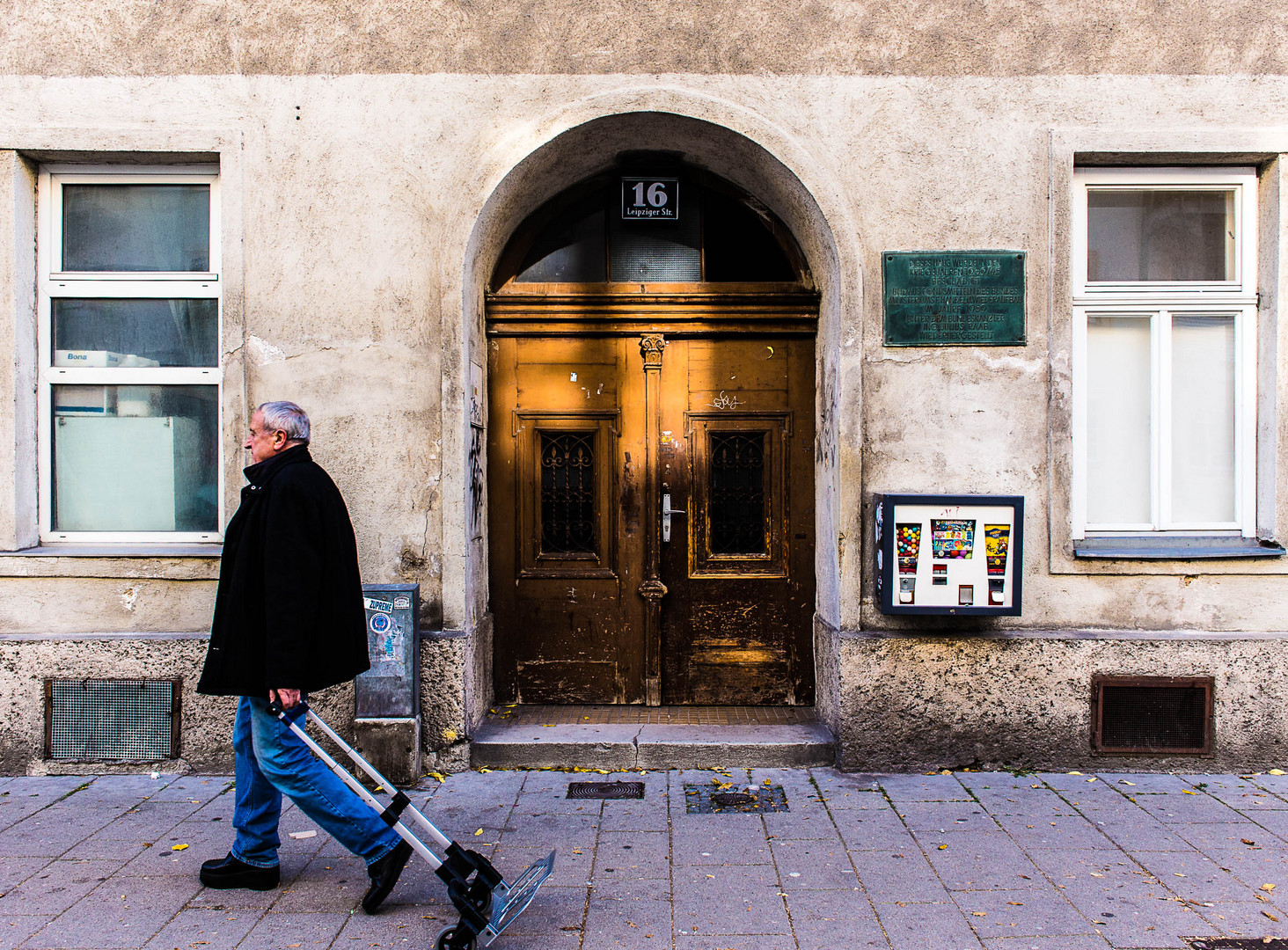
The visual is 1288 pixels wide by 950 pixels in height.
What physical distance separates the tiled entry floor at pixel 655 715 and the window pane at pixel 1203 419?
2.48m

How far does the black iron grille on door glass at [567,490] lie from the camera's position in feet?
17.6

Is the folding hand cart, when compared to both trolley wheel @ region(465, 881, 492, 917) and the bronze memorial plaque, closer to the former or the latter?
trolley wheel @ region(465, 881, 492, 917)

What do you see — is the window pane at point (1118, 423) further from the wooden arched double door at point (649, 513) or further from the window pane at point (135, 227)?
the window pane at point (135, 227)

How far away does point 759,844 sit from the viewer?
3.77m

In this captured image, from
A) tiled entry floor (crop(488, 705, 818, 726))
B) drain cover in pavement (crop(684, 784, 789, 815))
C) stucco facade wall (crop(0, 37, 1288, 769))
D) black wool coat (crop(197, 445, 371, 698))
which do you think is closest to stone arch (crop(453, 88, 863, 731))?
stucco facade wall (crop(0, 37, 1288, 769))

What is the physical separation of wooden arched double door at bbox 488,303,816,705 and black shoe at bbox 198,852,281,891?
6.82 feet

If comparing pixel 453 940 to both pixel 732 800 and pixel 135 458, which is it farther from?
pixel 135 458

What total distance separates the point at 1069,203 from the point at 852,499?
1961 millimetres

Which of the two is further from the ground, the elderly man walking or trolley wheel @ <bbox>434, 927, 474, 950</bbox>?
the elderly man walking

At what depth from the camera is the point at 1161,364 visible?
493cm

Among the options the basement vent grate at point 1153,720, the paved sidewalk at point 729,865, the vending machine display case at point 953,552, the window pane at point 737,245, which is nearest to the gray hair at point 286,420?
the paved sidewalk at point 729,865

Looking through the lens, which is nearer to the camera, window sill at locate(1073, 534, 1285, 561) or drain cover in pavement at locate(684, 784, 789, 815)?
drain cover in pavement at locate(684, 784, 789, 815)

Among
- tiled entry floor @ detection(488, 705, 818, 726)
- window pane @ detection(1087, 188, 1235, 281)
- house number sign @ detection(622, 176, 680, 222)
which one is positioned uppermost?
house number sign @ detection(622, 176, 680, 222)

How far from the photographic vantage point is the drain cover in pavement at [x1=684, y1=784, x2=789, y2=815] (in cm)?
416
